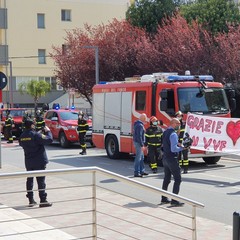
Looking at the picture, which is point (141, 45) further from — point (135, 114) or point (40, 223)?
point (40, 223)

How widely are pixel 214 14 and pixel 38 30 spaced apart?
2617 cm

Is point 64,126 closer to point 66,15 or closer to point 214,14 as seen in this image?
point 214,14

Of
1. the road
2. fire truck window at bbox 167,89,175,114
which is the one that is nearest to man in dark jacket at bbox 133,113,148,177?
the road

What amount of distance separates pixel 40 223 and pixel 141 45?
2648 cm

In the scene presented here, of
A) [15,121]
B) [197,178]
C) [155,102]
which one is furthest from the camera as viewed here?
[15,121]

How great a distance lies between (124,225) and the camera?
360 inches

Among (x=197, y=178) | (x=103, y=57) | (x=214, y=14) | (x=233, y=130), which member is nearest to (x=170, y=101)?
(x=233, y=130)

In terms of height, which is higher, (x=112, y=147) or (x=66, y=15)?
(x=66, y=15)

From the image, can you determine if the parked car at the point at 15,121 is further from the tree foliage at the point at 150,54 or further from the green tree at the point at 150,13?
the green tree at the point at 150,13

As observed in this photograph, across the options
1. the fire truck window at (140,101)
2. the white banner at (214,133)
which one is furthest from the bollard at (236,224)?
the fire truck window at (140,101)

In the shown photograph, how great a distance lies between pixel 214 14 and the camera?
3875 cm

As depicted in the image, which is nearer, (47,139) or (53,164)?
(47,139)

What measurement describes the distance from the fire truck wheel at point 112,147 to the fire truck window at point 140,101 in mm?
1854

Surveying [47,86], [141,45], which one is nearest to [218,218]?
[141,45]
